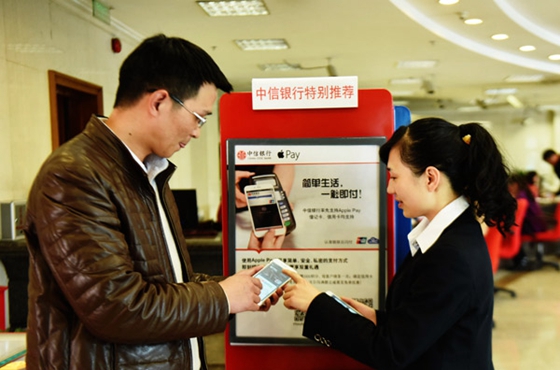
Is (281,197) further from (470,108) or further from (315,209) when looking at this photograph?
(470,108)

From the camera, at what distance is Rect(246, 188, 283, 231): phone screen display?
1.77 metres

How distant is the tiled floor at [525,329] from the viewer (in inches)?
156

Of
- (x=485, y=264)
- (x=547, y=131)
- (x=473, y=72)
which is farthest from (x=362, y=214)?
(x=547, y=131)

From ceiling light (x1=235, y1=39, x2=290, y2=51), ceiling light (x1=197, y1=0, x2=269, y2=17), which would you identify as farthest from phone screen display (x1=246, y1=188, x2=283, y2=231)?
ceiling light (x1=235, y1=39, x2=290, y2=51)

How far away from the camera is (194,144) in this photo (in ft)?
29.6

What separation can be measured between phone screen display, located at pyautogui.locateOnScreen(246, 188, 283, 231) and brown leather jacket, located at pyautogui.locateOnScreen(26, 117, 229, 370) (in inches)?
25.3

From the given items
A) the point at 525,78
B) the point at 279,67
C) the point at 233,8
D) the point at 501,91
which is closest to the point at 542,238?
the point at 525,78

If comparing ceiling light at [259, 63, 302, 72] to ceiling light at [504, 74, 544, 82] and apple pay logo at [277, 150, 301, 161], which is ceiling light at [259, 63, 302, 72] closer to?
ceiling light at [504, 74, 544, 82]

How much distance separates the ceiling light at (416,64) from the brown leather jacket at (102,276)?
7.49 meters

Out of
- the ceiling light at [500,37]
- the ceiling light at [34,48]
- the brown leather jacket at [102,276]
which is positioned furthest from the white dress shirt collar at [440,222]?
the ceiling light at [500,37]

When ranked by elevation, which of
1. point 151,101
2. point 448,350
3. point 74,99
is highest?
point 74,99

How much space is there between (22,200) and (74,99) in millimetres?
1647

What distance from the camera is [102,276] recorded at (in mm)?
969

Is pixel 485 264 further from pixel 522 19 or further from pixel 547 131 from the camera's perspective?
pixel 547 131
